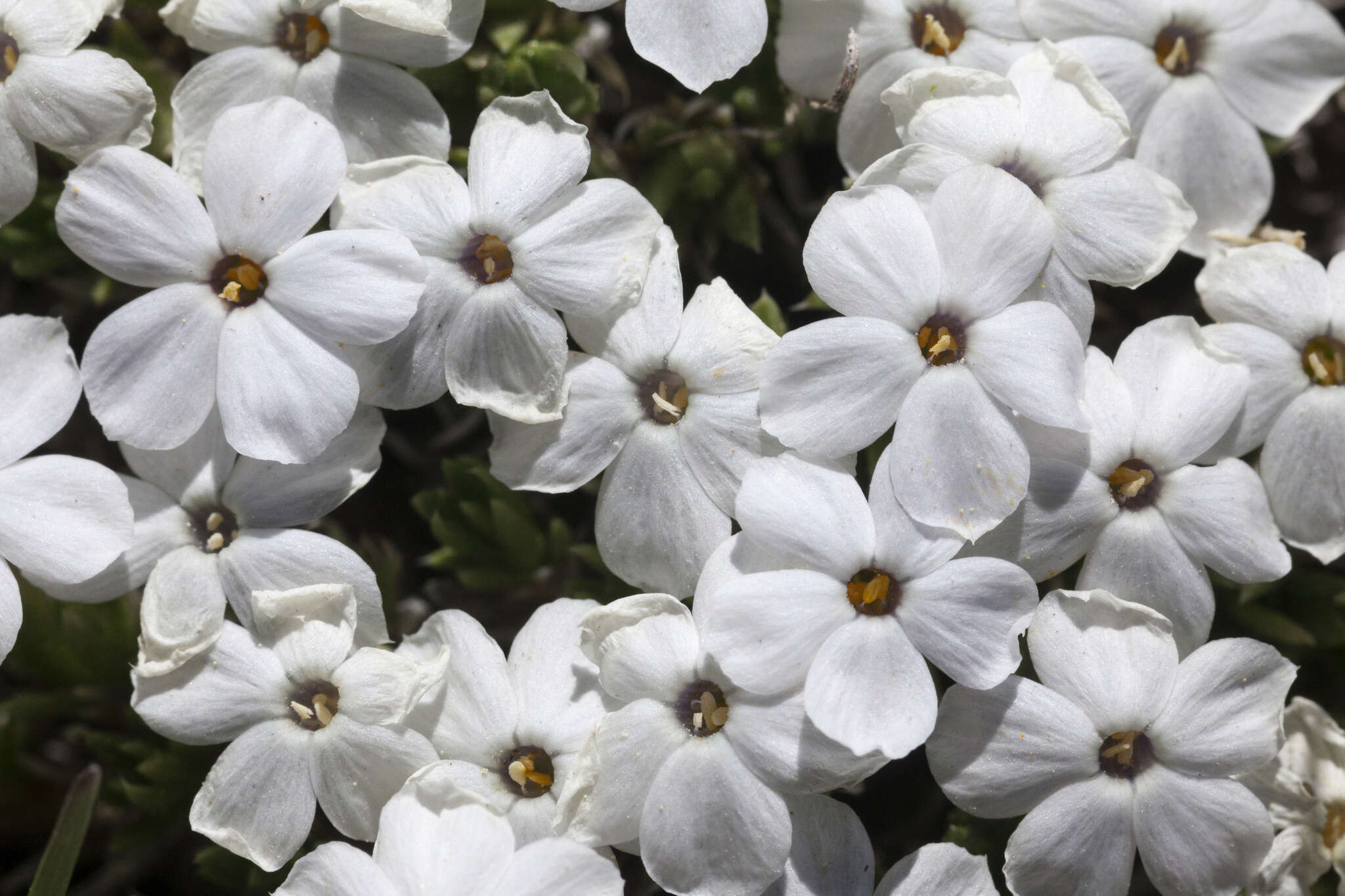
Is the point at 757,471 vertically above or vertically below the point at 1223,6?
below

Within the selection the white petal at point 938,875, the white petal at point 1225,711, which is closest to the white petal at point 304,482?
the white petal at point 938,875

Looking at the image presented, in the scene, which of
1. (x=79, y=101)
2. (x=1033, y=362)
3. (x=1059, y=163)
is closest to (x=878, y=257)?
(x=1033, y=362)

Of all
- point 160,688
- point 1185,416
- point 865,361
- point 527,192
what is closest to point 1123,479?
point 1185,416

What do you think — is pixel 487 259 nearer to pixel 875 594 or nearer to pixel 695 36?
pixel 695 36

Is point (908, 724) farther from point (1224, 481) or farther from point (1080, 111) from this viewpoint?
point (1080, 111)

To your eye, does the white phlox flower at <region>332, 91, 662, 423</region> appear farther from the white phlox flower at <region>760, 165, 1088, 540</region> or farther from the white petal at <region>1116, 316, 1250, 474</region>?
the white petal at <region>1116, 316, 1250, 474</region>

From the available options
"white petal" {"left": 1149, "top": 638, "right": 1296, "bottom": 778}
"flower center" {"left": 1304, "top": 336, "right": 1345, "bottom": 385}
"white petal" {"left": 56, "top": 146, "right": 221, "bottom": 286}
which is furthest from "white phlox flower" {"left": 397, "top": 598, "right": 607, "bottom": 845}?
"flower center" {"left": 1304, "top": 336, "right": 1345, "bottom": 385}
